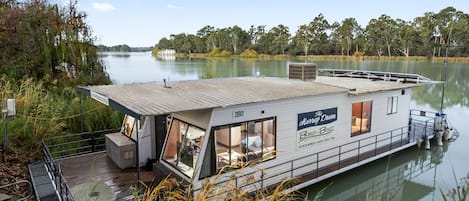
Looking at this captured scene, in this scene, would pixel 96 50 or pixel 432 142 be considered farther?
pixel 96 50

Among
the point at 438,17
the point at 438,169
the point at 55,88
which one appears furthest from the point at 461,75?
the point at 55,88

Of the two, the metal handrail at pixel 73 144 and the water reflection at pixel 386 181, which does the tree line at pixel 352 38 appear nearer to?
the water reflection at pixel 386 181

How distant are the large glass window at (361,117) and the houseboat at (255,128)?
28 mm

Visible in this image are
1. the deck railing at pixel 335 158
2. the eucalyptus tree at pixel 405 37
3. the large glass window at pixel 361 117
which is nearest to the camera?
the deck railing at pixel 335 158

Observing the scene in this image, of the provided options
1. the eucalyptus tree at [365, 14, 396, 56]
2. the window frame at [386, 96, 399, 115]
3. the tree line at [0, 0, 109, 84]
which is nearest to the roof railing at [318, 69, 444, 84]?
the window frame at [386, 96, 399, 115]

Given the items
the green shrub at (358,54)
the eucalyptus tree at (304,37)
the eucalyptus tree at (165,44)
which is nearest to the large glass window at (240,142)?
the eucalyptus tree at (304,37)

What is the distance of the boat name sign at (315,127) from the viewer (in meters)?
8.05

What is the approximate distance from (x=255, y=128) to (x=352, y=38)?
63.5 meters

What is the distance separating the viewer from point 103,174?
7.42 metres

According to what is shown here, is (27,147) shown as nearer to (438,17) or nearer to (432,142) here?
(432,142)

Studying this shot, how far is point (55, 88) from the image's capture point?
1209 cm

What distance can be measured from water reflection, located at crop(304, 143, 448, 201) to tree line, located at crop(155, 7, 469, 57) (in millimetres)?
39835

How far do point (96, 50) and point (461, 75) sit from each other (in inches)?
1224

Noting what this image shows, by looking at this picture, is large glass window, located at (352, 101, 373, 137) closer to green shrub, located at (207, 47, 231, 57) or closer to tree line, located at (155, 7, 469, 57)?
tree line, located at (155, 7, 469, 57)
